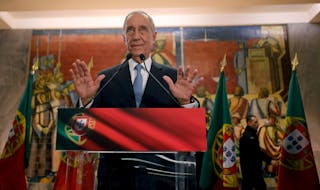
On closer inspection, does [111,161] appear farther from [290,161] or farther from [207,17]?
[207,17]

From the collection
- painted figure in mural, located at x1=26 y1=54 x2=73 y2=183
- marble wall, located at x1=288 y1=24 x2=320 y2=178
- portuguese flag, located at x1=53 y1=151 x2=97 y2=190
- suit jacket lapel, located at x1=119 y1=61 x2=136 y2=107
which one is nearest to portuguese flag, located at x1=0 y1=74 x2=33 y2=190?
painted figure in mural, located at x1=26 y1=54 x2=73 y2=183

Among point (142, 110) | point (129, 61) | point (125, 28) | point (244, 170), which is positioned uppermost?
point (125, 28)

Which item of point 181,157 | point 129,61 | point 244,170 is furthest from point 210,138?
point 181,157

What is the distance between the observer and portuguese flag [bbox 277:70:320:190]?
12.8 feet

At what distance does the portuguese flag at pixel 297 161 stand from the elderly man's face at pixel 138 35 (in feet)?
7.87

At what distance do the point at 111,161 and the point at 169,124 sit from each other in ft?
1.55

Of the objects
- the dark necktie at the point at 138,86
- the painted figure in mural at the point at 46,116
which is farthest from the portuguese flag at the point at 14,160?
the dark necktie at the point at 138,86

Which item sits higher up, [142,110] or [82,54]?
[82,54]

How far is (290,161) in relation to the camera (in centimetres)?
394

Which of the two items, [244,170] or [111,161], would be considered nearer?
[111,161]

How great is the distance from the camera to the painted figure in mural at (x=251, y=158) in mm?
4859

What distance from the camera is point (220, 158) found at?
164 inches

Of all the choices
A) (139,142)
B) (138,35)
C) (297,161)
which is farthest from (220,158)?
(139,142)

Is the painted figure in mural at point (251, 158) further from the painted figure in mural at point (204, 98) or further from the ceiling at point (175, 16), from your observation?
the ceiling at point (175, 16)
